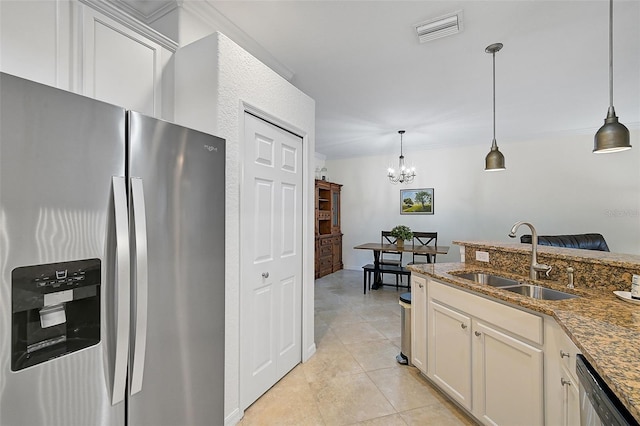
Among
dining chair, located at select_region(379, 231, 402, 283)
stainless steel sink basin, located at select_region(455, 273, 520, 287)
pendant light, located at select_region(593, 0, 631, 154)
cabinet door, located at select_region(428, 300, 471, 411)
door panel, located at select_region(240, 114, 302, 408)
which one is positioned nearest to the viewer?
pendant light, located at select_region(593, 0, 631, 154)

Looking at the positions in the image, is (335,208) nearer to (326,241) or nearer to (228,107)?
(326,241)

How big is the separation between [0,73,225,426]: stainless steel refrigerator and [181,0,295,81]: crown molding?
45.4 inches

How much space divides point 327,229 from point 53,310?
18.0 feet

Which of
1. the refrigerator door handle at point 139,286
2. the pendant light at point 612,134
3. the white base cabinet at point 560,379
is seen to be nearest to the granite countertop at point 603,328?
the white base cabinet at point 560,379

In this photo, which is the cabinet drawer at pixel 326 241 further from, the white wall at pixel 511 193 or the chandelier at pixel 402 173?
the chandelier at pixel 402 173

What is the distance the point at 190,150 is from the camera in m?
Result: 1.29

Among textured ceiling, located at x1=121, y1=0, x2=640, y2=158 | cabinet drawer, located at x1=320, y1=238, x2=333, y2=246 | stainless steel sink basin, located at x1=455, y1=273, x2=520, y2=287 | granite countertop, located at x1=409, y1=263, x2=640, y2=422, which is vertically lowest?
cabinet drawer, located at x1=320, y1=238, x2=333, y2=246

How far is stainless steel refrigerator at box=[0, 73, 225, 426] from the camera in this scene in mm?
784

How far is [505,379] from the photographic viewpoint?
152 cm

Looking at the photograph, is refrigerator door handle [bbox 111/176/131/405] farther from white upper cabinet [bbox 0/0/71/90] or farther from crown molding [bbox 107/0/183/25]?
crown molding [bbox 107/0/183/25]

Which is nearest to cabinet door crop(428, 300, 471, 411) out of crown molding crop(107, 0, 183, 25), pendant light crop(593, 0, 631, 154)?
pendant light crop(593, 0, 631, 154)

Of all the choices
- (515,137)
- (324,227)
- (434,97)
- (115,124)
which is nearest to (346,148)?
(324,227)

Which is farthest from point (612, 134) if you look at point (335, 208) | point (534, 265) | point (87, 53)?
point (335, 208)

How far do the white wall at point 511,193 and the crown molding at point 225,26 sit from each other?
4249 mm
